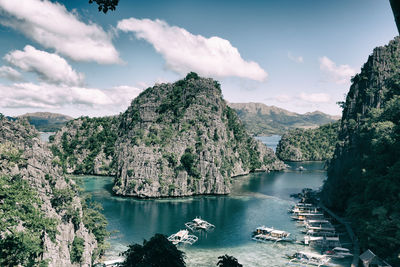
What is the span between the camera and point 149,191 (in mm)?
84562

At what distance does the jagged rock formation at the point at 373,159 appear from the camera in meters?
37.4

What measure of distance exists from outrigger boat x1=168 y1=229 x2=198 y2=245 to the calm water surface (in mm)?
1128

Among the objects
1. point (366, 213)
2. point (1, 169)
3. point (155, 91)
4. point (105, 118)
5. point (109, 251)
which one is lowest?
point (109, 251)

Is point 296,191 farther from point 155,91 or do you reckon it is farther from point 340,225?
point 155,91

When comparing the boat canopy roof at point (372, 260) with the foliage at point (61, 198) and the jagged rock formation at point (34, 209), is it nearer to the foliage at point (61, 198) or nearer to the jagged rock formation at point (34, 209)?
the jagged rock formation at point (34, 209)

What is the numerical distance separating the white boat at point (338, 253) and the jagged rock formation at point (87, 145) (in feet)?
312

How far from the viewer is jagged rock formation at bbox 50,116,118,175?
4906 inches

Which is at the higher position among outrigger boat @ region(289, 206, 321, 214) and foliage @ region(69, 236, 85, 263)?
foliage @ region(69, 236, 85, 263)

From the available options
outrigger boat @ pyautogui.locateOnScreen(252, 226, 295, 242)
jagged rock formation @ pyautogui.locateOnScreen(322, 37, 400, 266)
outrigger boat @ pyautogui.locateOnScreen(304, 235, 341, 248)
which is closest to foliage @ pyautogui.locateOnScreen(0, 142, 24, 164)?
outrigger boat @ pyautogui.locateOnScreen(252, 226, 295, 242)

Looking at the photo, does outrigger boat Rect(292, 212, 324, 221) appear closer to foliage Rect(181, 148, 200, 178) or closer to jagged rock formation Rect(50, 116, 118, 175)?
foliage Rect(181, 148, 200, 178)

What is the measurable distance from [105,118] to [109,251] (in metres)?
112

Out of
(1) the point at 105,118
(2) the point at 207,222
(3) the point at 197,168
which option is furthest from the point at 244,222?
(1) the point at 105,118

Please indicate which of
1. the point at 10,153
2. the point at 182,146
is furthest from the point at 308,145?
the point at 10,153

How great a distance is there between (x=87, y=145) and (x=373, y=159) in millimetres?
115229
